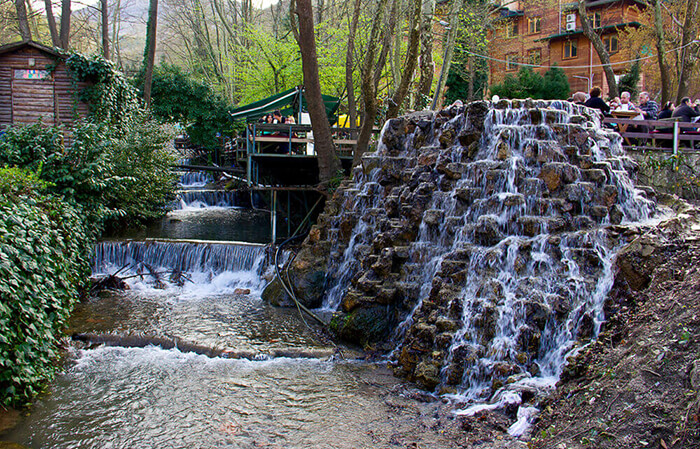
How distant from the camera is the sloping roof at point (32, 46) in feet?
57.2

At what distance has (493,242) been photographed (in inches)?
325

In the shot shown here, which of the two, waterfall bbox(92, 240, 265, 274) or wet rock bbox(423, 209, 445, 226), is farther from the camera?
waterfall bbox(92, 240, 265, 274)

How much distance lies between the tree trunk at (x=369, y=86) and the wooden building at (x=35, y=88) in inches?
401

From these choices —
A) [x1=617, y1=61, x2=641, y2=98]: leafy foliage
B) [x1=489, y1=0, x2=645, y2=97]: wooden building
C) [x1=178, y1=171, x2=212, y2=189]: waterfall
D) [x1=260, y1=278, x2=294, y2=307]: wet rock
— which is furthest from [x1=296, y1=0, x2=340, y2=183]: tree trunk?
[x1=489, y1=0, x2=645, y2=97]: wooden building

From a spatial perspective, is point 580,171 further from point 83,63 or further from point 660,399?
point 83,63

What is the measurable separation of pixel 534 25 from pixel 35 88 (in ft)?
115

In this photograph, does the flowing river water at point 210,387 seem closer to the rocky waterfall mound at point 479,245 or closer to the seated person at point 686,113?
the rocky waterfall mound at point 479,245

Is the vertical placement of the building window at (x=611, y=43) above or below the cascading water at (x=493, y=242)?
above

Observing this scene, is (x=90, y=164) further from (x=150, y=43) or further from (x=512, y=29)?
(x=512, y=29)

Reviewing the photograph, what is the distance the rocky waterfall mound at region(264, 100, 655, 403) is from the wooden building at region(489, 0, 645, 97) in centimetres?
2696

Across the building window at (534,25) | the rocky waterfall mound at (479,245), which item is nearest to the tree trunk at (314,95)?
the rocky waterfall mound at (479,245)

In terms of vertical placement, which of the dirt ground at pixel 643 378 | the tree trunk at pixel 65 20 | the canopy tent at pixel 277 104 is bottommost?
the dirt ground at pixel 643 378

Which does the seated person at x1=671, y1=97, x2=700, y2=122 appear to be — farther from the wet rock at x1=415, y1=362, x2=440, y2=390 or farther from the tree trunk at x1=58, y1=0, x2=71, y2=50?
the tree trunk at x1=58, y1=0, x2=71, y2=50

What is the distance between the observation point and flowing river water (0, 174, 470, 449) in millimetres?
6016
